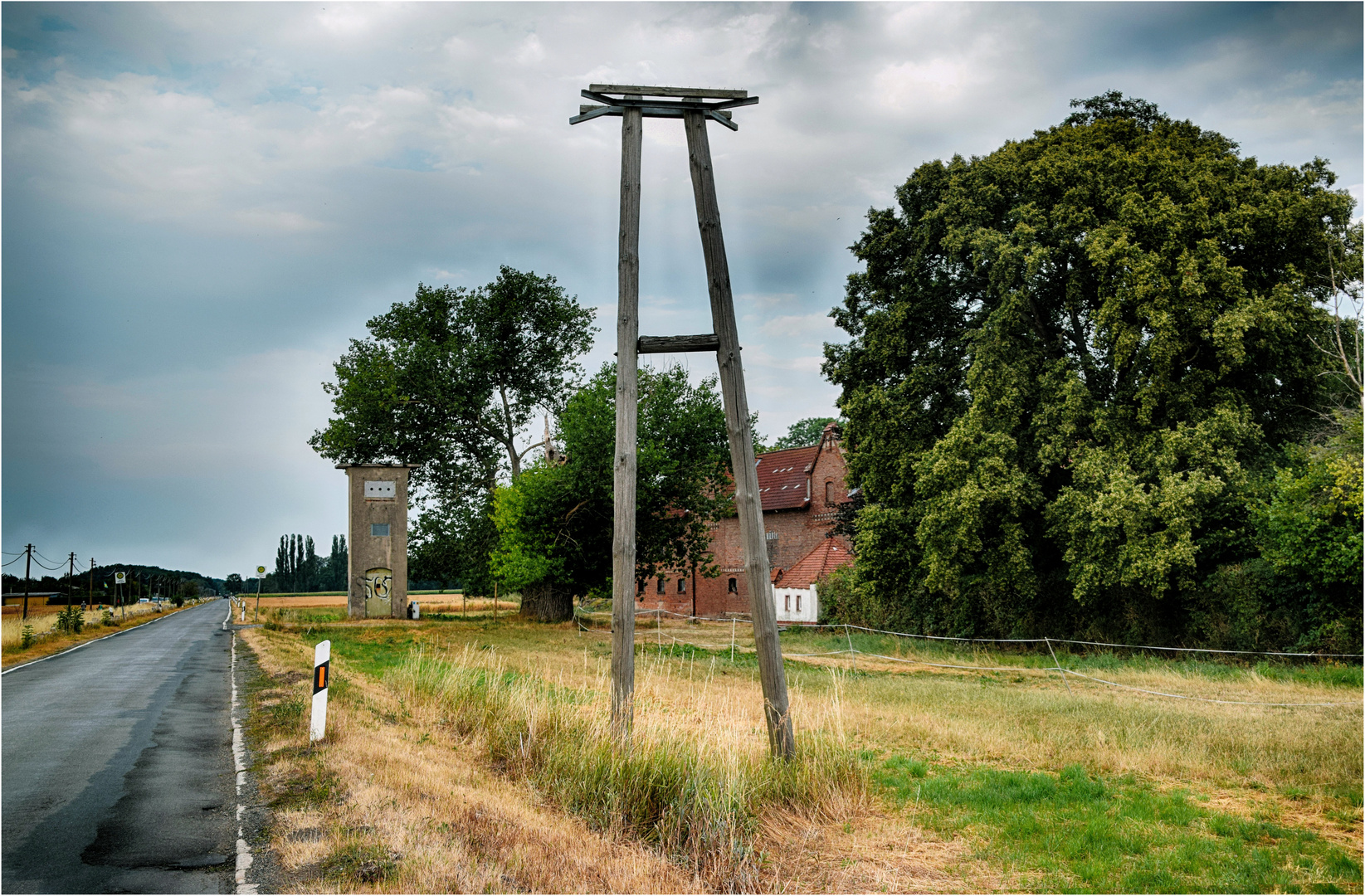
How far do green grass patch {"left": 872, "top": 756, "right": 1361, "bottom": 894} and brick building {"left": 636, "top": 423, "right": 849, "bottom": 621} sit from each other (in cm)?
3410

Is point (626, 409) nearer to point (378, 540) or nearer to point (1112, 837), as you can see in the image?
point (1112, 837)

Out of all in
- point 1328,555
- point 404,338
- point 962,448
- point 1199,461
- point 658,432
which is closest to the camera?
point 1328,555

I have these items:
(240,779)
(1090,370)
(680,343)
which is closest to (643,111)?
(680,343)

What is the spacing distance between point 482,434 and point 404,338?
19.2 ft

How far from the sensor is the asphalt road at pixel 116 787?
5.99m

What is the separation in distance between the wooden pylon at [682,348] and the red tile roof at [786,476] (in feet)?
124

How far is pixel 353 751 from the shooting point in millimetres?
9156

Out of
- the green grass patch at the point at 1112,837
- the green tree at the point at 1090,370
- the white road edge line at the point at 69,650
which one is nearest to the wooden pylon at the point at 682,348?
the green grass patch at the point at 1112,837

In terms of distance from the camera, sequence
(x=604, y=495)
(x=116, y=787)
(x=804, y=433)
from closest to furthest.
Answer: (x=116, y=787) < (x=604, y=495) < (x=804, y=433)

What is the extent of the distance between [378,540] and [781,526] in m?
20.6

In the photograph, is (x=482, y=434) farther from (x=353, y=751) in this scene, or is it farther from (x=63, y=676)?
(x=353, y=751)

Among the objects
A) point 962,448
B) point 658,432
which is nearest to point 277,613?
point 658,432

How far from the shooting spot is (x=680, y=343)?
926 cm

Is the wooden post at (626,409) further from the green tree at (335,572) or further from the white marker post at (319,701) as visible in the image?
the green tree at (335,572)
